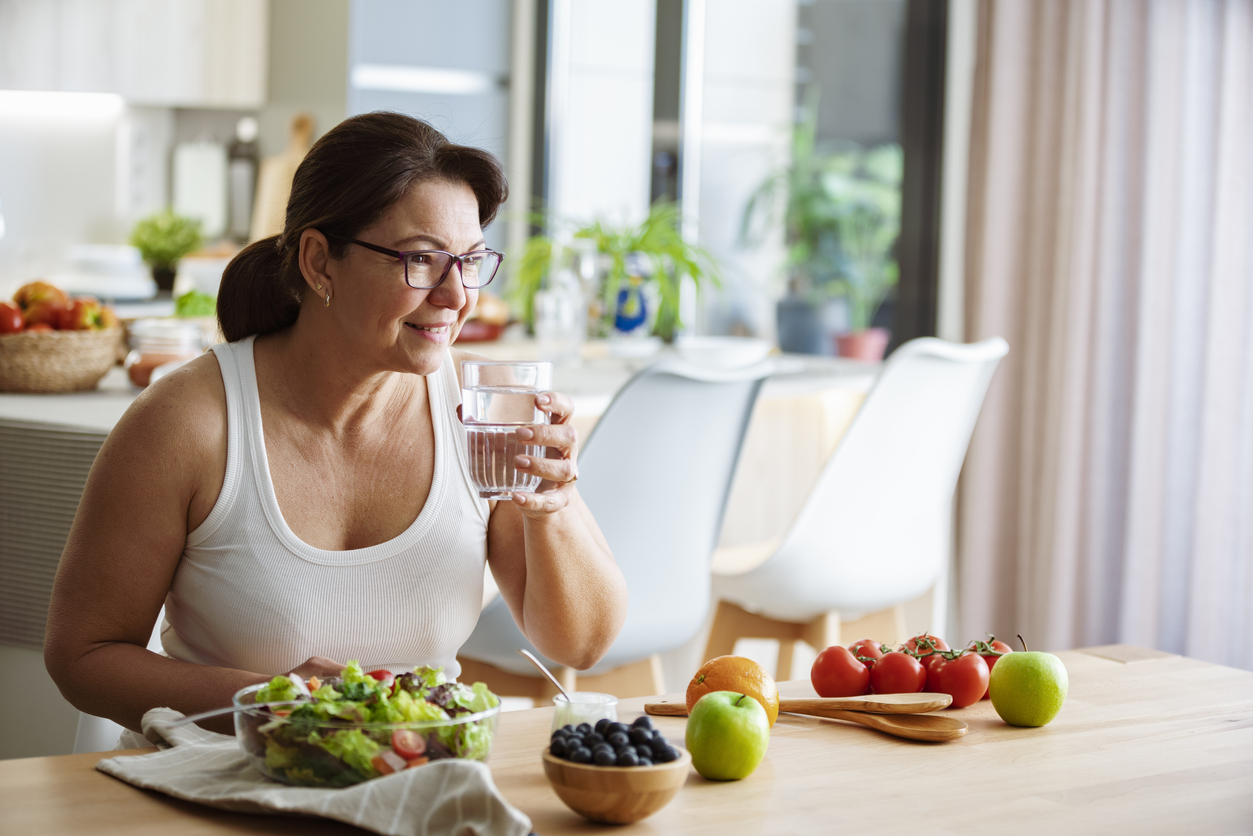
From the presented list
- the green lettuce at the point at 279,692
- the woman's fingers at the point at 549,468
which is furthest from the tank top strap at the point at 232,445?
the green lettuce at the point at 279,692

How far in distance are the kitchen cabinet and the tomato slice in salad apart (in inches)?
174

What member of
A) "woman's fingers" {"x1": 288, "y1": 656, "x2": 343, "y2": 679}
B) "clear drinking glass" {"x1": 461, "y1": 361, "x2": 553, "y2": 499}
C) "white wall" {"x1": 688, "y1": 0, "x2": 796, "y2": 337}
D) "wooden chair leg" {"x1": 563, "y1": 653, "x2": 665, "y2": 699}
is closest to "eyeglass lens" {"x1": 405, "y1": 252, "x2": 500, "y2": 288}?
"clear drinking glass" {"x1": 461, "y1": 361, "x2": 553, "y2": 499}

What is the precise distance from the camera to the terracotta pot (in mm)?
3926

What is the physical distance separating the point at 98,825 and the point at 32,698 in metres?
1.19

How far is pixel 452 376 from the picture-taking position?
159 cm

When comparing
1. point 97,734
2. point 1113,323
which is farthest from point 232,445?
point 1113,323

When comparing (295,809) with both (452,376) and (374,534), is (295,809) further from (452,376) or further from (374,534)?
(452,376)

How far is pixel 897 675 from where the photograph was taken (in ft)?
4.30

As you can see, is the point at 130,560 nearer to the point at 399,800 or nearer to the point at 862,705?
the point at 399,800

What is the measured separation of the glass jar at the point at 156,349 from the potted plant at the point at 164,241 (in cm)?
277

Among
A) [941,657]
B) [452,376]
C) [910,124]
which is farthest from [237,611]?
[910,124]

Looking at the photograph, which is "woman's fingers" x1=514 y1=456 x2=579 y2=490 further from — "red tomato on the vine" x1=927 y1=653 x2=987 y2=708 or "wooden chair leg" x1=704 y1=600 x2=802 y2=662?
"wooden chair leg" x1=704 y1=600 x2=802 y2=662

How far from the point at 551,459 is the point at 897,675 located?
409 millimetres

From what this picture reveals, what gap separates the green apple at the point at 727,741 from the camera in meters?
1.06
